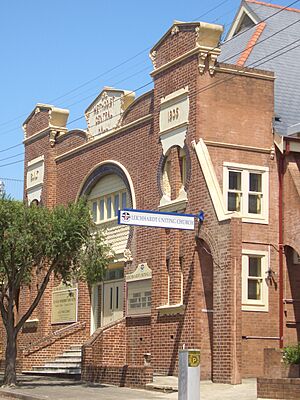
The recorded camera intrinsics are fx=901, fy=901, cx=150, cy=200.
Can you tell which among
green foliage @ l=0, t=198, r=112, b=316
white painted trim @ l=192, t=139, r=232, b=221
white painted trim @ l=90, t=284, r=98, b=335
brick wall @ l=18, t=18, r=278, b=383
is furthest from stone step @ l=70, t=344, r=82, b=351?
white painted trim @ l=192, t=139, r=232, b=221

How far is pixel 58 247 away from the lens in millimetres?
27203

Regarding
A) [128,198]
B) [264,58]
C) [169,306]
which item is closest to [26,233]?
[169,306]

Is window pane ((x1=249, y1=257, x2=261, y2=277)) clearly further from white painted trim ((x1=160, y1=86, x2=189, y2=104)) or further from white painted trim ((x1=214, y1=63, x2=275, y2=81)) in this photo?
white painted trim ((x1=214, y1=63, x2=275, y2=81))

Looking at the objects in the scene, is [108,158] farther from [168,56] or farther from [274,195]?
[274,195]

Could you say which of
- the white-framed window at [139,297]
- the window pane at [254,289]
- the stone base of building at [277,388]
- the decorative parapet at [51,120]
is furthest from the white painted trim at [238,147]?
the decorative parapet at [51,120]

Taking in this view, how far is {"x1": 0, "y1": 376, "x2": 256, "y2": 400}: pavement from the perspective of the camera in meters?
23.8

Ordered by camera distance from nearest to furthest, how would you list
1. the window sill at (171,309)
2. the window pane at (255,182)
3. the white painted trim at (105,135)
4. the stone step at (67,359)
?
the window sill at (171,309) → the window pane at (255,182) → the white painted trim at (105,135) → the stone step at (67,359)

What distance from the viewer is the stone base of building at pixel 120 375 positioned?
1040 inches

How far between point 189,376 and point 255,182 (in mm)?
11729

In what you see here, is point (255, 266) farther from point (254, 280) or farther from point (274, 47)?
point (274, 47)

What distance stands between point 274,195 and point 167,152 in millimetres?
3896

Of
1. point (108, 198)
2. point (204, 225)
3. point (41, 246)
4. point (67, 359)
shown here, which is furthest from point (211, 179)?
point (67, 359)

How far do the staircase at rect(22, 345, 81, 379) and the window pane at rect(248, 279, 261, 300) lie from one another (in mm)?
7631

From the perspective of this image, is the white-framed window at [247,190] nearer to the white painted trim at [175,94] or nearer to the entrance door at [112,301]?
the white painted trim at [175,94]
